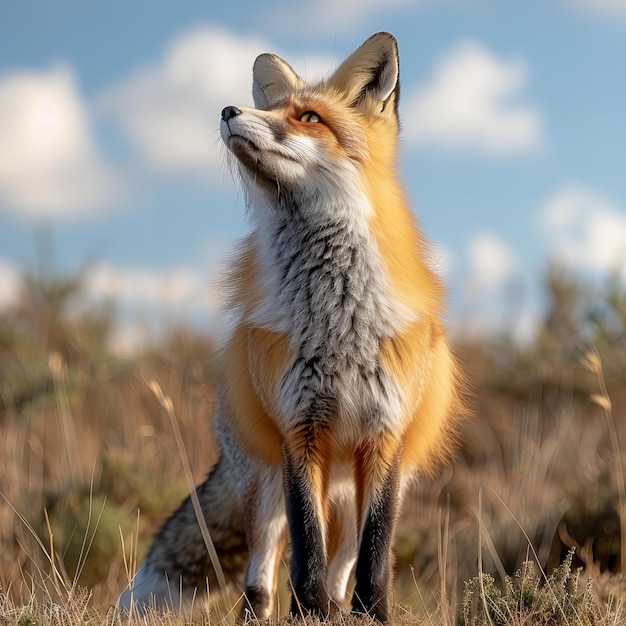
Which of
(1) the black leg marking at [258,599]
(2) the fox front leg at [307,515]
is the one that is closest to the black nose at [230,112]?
(2) the fox front leg at [307,515]

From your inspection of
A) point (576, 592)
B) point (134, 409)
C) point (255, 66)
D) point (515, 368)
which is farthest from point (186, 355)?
point (576, 592)

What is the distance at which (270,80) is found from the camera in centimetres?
350

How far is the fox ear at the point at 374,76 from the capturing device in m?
3.19

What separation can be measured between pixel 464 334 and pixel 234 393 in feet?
23.1

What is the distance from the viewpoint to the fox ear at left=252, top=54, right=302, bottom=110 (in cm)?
344

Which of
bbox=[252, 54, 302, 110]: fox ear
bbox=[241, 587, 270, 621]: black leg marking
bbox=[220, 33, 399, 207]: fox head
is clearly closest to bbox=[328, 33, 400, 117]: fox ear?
bbox=[220, 33, 399, 207]: fox head

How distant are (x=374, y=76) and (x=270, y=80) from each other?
477mm

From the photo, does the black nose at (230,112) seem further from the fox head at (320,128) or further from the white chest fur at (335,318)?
the white chest fur at (335,318)

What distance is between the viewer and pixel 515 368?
988 centimetres

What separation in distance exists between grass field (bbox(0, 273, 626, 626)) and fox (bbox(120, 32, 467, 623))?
1.23ft

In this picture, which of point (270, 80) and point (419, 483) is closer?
point (270, 80)

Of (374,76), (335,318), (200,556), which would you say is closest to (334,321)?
(335,318)

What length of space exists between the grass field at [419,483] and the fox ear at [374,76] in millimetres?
1528

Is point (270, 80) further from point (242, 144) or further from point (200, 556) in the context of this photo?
point (200, 556)
